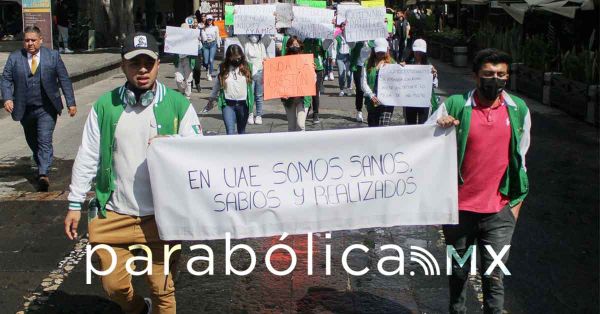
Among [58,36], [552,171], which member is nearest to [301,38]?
[552,171]

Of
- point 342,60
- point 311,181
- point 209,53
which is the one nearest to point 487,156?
point 311,181

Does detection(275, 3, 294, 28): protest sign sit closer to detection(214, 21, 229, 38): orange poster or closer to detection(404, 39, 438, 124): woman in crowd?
detection(404, 39, 438, 124): woman in crowd

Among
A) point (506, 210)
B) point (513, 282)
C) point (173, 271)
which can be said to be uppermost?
point (506, 210)

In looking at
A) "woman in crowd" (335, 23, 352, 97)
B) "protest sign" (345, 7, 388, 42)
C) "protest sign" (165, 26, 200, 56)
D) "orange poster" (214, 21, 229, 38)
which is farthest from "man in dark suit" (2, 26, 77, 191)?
"orange poster" (214, 21, 229, 38)

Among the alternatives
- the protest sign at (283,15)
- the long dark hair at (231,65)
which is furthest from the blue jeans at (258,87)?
the long dark hair at (231,65)

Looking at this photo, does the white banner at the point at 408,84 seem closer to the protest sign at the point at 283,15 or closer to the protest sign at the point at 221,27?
the protest sign at the point at 283,15

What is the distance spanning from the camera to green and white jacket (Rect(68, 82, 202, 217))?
4.23 metres

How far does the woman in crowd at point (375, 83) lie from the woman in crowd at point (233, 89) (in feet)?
4.72

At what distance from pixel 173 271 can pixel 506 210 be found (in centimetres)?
197

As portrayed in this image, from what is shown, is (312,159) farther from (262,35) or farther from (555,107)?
(555,107)

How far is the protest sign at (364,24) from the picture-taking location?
12.7 metres

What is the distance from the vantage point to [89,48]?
30641 millimetres

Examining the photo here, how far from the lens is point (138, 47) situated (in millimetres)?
4152

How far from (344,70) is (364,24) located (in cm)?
483
